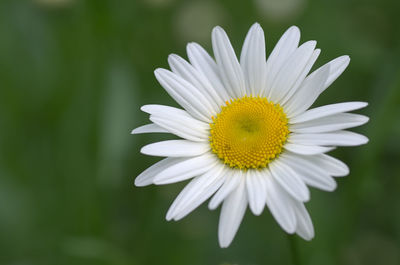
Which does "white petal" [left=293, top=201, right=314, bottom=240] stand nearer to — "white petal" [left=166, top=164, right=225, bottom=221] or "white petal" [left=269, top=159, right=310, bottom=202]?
"white petal" [left=269, top=159, right=310, bottom=202]

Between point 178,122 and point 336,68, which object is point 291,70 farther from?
point 178,122

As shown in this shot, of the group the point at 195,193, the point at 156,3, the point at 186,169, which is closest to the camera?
the point at 195,193

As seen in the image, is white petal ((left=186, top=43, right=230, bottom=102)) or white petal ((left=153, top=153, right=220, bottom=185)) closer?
white petal ((left=153, top=153, right=220, bottom=185))

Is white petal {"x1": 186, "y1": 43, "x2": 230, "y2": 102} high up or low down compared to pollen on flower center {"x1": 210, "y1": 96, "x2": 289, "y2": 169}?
up

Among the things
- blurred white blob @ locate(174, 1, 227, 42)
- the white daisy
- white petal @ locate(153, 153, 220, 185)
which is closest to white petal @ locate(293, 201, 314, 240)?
the white daisy

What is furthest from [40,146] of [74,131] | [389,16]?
[389,16]

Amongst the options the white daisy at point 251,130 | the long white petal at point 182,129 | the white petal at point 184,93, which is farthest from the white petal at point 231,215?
the white petal at point 184,93

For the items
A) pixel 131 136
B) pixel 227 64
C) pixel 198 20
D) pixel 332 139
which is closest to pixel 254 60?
pixel 227 64
